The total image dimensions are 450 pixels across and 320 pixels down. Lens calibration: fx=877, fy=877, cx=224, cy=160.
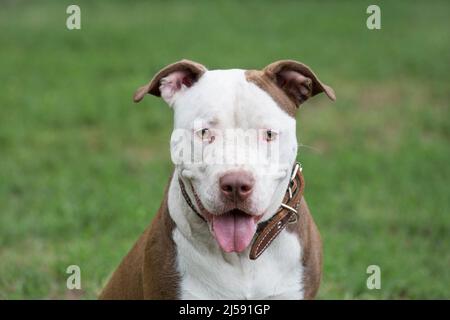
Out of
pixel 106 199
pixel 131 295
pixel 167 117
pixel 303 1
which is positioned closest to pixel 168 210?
pixel 131 295

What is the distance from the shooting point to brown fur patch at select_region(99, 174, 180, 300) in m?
3.96

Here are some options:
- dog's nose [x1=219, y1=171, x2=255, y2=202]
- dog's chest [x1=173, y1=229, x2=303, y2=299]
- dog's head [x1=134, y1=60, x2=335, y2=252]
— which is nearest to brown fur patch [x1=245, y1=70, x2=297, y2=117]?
dog's head [x1=134, y1=60, x2=335, y2=252]

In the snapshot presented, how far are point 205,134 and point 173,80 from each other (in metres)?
0.45

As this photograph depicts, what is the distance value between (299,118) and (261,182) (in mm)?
6602

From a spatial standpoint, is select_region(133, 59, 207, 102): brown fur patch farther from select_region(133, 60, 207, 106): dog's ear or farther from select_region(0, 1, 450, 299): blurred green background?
select_region(0, 1, 450, 299): blurred green background

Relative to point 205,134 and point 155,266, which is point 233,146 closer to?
point 205,134

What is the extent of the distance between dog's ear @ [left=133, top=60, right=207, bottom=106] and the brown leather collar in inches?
16.4

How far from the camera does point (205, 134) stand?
12.1 feet

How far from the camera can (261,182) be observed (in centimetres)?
357

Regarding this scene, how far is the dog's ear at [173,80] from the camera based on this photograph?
3.90 meters

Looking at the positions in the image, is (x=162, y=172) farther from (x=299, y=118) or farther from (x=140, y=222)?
(x=299, y=118)

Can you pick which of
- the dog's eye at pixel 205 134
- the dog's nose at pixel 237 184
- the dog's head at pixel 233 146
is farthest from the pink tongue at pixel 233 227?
the dog's eye at pixel 205 134

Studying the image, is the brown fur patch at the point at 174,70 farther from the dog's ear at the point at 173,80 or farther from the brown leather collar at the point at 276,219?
the brown leather collar at the point at 276,219

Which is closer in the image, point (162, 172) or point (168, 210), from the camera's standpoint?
point (168, 210)
